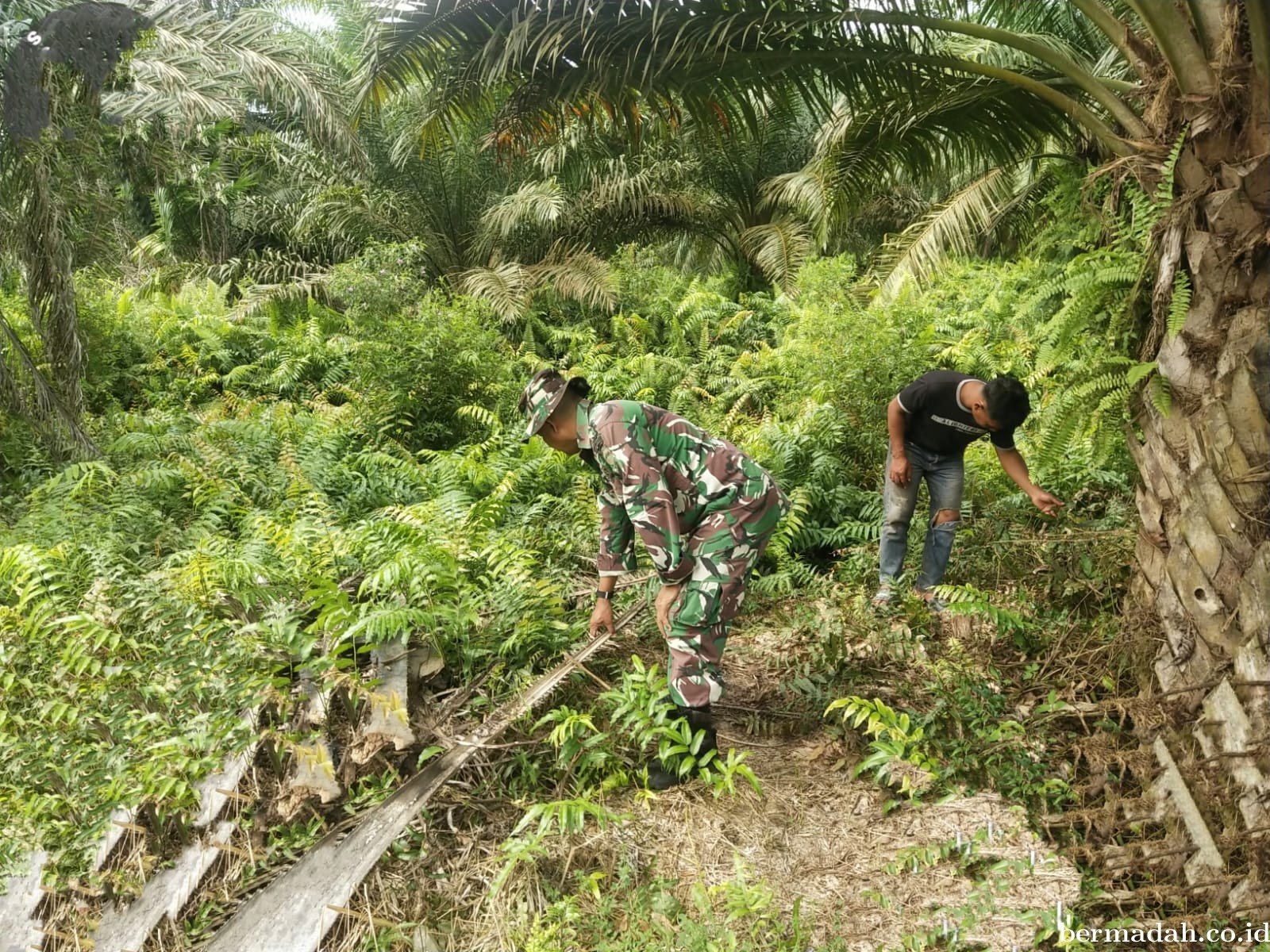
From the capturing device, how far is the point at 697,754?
346 cm

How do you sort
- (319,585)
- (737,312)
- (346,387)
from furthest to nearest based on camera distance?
(737,312), (346,387), (319,585)

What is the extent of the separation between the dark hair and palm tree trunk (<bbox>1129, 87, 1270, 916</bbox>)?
2.53ft

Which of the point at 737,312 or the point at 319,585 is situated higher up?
the point at 319,585

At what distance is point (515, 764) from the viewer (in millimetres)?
3582

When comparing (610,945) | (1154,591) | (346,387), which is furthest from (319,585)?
(346,387)

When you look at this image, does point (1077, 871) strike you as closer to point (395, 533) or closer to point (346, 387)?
point (395, 533)

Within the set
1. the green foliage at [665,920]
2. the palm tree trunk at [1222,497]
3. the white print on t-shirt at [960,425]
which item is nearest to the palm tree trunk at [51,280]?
the green foliage at [665,920]

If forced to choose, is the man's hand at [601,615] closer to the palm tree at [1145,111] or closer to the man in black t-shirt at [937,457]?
the man in black t-shirt at [937,457]

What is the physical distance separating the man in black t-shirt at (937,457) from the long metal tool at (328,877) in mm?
2420

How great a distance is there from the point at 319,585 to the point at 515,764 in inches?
50.5

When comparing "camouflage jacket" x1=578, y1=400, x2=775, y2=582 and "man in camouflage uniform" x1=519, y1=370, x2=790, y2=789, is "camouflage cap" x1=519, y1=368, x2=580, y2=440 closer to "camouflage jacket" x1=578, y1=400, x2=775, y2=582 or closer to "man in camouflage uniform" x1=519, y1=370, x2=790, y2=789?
"man in camouflage uniform" x1=519, y1=370, x2=790, y2=789

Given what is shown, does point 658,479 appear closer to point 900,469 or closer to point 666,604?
point 666,604

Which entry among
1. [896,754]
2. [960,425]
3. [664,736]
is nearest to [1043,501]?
[960,425]

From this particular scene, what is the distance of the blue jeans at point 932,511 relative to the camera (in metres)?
4.58
